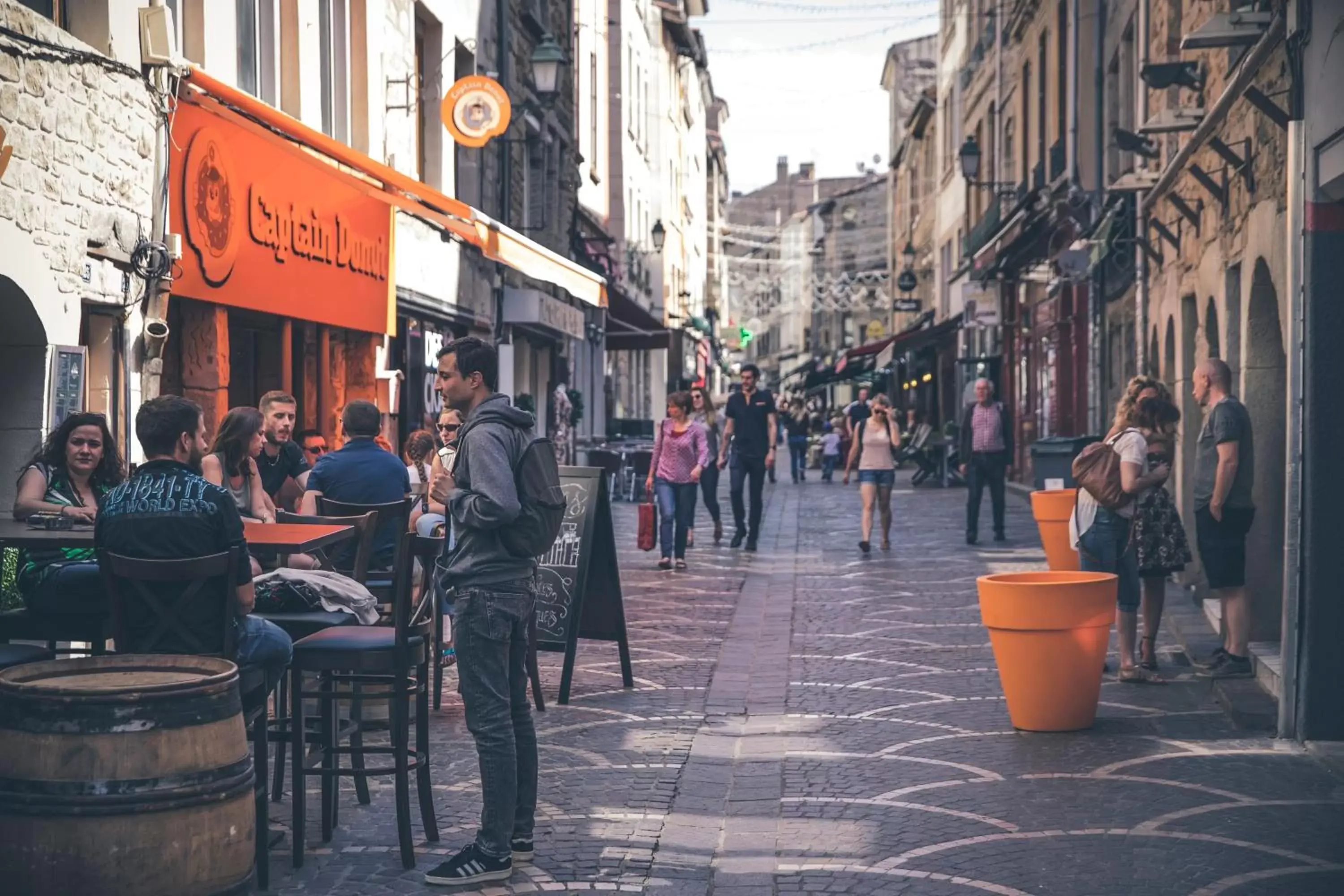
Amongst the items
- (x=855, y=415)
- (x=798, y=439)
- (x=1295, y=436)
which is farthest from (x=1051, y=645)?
(x=855, y=415)

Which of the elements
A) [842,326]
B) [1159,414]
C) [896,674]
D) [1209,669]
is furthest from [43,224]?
[842,326]

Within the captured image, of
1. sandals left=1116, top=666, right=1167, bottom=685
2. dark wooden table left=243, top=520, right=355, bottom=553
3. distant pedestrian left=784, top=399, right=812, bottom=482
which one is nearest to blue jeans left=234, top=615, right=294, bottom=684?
dark wooden table left=243, top=520, right=355, bottom=553

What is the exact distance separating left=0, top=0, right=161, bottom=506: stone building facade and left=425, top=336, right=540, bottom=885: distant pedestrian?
12.5 ft

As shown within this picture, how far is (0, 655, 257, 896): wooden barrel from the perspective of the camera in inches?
156

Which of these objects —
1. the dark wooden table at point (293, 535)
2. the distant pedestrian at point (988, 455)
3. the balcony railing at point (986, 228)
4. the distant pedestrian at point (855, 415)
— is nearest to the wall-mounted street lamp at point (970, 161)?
the balcony railing at point (986, 228)

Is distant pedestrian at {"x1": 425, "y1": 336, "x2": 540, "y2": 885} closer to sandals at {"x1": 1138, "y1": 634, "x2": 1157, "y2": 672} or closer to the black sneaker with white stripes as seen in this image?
the black sneaker with white stripes

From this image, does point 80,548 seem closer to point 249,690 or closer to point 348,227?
point 249,690

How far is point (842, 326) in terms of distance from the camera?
8088cm

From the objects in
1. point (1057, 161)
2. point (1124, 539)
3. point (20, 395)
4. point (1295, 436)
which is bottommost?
point (1124, 539)

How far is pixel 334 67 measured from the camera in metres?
15.6

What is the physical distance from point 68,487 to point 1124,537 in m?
5.36

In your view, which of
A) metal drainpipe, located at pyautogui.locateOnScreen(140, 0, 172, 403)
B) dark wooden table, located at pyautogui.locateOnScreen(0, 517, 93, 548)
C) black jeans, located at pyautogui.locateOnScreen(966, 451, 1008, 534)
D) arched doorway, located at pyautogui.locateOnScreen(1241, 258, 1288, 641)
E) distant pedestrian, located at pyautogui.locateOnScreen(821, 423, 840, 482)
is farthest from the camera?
distant pedestrian, located at pyautogui.locateOnScreen(821, 423, 840, 482)

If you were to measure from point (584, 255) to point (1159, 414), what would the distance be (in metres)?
22.7

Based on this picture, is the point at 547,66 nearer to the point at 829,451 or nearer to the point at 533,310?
the point at 533,310
